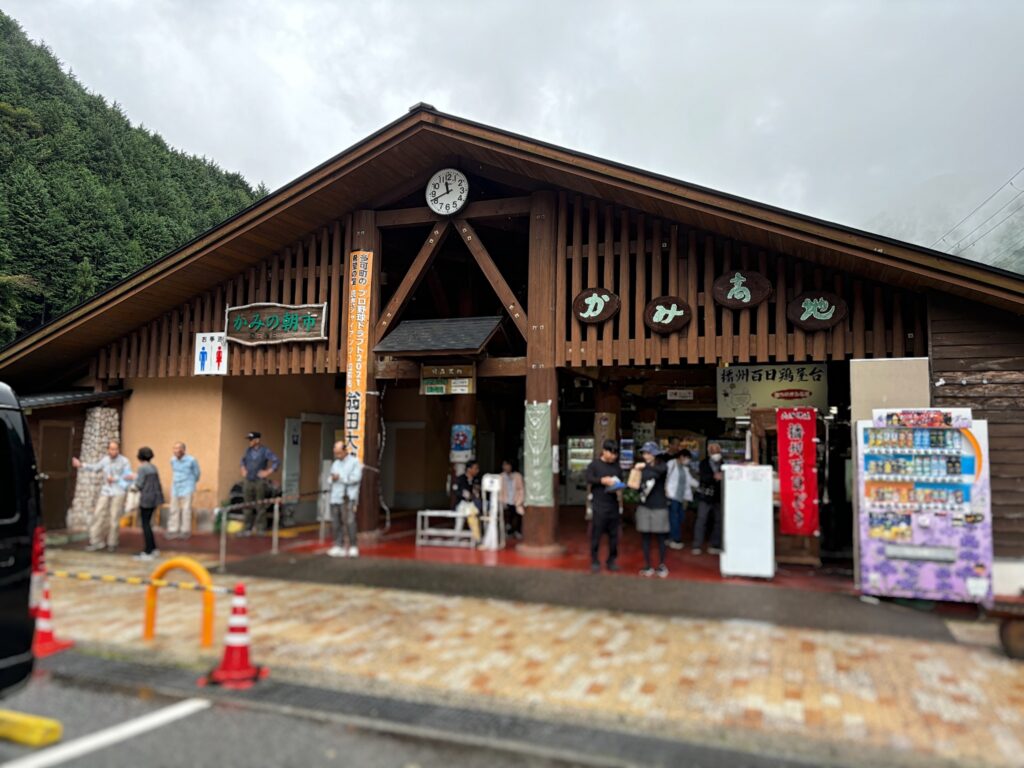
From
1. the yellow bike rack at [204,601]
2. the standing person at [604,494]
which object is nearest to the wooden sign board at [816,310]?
the standing person at [604,494]

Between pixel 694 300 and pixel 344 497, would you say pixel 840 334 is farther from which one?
pixel 344 497

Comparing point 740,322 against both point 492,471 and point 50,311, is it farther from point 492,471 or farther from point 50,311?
point 50,311

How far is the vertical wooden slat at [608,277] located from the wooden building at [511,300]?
3cm

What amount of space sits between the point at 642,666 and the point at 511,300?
6717 millimetres

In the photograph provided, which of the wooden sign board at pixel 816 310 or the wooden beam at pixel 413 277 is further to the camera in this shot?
the wooden beam at pixel 413 277

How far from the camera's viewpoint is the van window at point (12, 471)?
174 inches

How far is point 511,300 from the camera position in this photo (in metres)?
11.2

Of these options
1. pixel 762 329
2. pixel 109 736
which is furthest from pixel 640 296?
pixel 109 736

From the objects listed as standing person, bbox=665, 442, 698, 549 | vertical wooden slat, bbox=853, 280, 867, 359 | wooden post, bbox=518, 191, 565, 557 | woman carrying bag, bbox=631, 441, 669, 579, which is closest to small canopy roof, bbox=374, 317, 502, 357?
wooden post, bbox=518, 191, 565, 557

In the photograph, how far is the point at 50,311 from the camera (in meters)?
31.8

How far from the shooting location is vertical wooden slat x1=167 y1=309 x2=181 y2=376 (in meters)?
13.5

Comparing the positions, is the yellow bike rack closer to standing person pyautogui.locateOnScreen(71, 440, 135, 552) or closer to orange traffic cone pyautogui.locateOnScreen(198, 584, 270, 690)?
orange traffic cone pyautogui.locateOnScreen(198, 584, 270, 690)

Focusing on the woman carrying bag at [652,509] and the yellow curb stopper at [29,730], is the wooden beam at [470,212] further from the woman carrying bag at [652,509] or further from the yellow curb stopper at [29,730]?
the yellow curb stopper at [29,730]

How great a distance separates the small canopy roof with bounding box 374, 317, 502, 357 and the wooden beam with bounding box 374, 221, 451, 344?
0.22 meters
